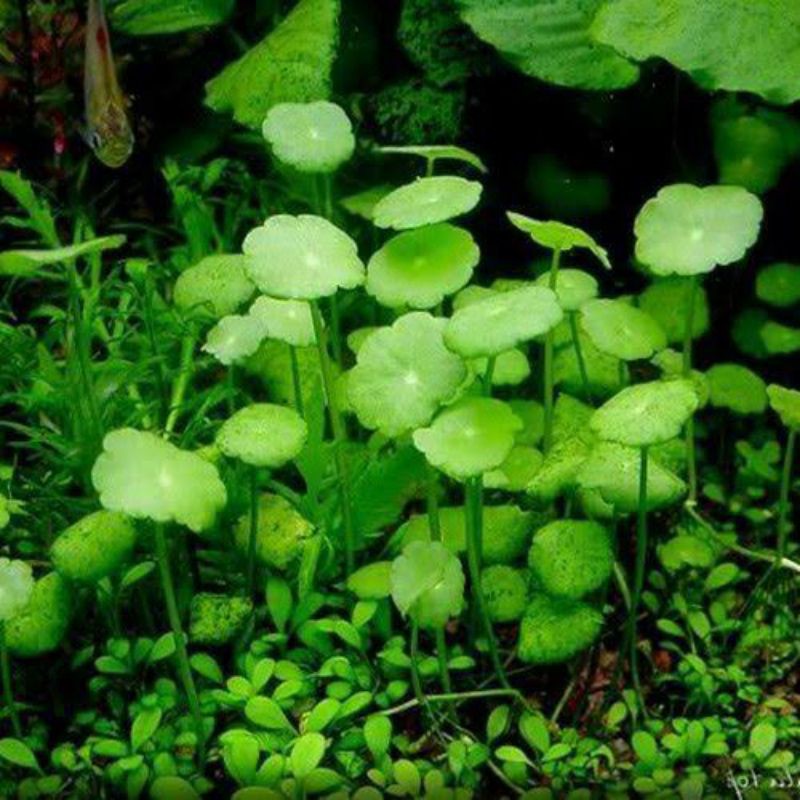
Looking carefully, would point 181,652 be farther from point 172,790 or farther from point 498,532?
point 498,532

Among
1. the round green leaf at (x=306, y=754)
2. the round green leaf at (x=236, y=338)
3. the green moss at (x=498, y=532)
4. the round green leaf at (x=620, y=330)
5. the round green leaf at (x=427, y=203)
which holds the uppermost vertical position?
the round green leaf at (x=427, y=203)

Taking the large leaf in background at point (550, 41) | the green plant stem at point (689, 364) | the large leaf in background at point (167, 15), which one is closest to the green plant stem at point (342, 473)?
the green plant stem at point (689, 364)

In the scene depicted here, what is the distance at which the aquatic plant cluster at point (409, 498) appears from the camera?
1.62m

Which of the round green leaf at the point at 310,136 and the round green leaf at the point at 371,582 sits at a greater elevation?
the round green leaf at the point at 310,136

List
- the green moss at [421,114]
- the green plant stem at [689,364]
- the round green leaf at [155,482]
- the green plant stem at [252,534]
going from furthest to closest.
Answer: the green moss at [421,114], the green plant stem at [689,364], the green plant stem at [252,534], the round green leaf at [155,482]

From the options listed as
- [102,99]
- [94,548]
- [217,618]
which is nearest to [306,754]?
[217,618]

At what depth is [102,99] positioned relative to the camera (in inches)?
82.7

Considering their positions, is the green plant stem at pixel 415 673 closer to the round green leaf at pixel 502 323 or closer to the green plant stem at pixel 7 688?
the round green leaf at pixel 502 323

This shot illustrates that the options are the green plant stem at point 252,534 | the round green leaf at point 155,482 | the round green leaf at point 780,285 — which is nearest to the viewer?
the round green leaf at point 155,482

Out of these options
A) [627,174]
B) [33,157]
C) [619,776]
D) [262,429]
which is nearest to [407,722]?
[619,776]

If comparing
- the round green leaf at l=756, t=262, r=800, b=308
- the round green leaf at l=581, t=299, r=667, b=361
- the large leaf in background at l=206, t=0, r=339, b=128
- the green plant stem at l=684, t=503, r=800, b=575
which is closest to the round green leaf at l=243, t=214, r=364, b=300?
the round green leaf at l=581, t=299, r=667, b=361

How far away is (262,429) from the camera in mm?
1653

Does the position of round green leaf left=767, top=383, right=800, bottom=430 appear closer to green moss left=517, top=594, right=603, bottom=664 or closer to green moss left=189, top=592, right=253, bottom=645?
green moss left=517, top=594, right=603, bottom=664

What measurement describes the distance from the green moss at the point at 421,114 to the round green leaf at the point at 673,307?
0.50 m
